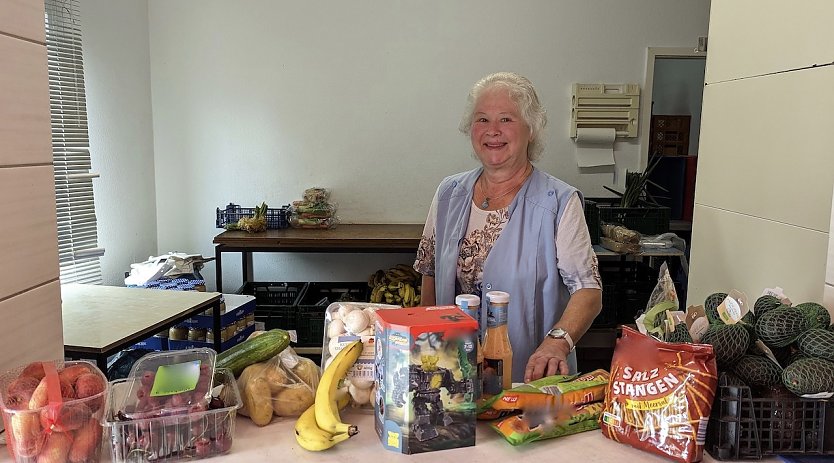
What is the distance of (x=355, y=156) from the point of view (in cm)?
454

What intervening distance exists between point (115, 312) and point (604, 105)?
3.51m

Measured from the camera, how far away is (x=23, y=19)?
133 centimetres

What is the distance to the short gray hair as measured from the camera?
2041 mm

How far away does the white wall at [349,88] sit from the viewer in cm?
442

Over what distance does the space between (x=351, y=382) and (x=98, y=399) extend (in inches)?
19.5

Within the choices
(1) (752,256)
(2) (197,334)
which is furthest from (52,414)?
(2) (197,334)

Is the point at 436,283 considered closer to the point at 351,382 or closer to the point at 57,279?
the point at 351,382

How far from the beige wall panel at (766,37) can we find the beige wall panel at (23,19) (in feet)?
6.54

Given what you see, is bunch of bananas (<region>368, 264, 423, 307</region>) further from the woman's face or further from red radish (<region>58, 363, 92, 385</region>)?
red radish (<region>58, 363, 92, 385</region>)

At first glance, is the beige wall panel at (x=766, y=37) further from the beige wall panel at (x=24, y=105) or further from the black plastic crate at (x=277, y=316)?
the black plastic crate at (x=277, y=316)

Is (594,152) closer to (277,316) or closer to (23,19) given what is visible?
(277,316)

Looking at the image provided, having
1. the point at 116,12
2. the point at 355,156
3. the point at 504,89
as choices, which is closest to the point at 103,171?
the point at 116,12

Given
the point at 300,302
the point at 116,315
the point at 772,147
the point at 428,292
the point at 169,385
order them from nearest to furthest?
the point at 169,385
the point at 772,147
the point at 428,292
the point at 116,315
the point at 300,302

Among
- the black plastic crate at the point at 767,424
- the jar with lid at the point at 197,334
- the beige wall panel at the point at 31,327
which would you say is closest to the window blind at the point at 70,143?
the jar with lid at the point at 197,334
